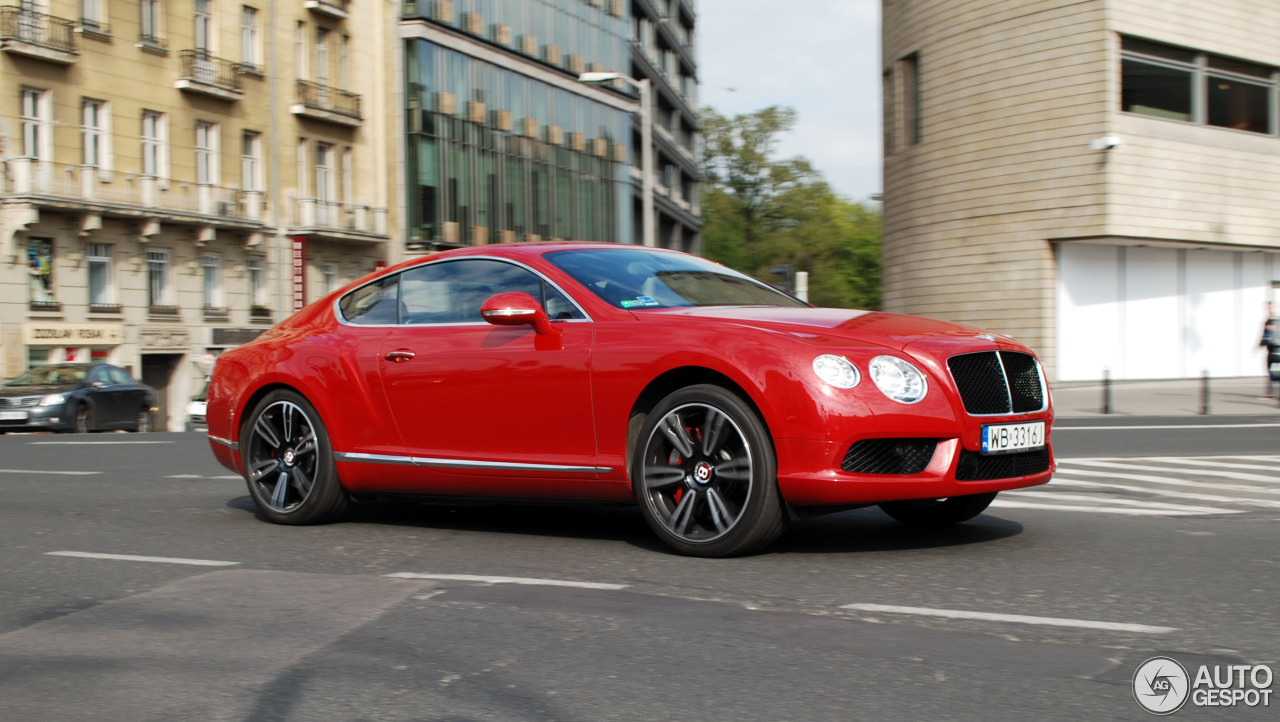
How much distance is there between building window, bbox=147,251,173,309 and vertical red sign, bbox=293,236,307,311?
449cm

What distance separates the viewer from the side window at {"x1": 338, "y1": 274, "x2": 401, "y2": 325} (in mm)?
7438

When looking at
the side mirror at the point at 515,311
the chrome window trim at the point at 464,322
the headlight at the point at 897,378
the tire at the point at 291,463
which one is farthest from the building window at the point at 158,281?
the headlight at the point at 897,378

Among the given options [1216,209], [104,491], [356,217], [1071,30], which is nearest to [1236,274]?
[1216,209]

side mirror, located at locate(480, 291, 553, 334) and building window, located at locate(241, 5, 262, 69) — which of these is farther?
building window, located at locate(241, 5, 262, 69)

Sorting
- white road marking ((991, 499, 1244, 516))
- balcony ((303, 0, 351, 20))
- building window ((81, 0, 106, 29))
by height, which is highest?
balcony ((303, 0, 351, 20))

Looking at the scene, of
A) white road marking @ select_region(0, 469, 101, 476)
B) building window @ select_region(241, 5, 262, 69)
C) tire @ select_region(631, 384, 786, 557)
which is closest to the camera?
tire @ select_region(631, 384, 786, 557)

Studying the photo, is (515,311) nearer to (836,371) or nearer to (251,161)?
(836,371)

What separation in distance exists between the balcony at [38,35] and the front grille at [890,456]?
30.3m

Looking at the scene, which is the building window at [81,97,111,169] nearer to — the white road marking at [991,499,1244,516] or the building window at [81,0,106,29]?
the building window at [81,0,106,29]

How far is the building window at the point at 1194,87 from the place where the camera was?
97.5 feet

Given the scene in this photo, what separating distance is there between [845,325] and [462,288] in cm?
213

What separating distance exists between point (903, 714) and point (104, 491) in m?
7.50

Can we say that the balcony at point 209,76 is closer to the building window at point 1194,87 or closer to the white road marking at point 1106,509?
the building window at point 1194,87

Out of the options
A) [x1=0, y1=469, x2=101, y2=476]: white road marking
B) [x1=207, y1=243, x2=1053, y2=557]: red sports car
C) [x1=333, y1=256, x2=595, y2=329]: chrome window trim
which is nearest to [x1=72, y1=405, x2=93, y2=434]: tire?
[x1=0, y1=469, x2=101, y2=476]: white road marking
